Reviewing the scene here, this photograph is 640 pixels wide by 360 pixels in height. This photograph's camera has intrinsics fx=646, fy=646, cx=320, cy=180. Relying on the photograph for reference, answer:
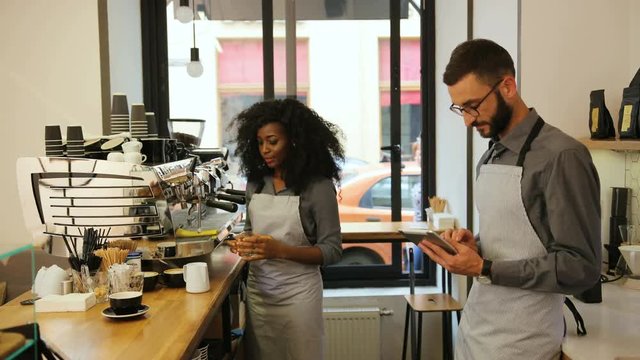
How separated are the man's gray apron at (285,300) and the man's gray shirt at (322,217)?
29mm

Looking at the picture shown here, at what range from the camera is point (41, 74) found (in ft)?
11.1

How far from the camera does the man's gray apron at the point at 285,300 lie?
8.43 feet

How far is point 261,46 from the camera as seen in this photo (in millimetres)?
4398

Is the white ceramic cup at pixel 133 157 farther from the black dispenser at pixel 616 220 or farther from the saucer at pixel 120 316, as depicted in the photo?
the black dispenser at pixel 616 220

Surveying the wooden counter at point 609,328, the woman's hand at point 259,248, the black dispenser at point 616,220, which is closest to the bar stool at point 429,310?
the black dispenser at point 616,220

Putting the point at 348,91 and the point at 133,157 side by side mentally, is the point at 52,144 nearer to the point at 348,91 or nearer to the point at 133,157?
the point at 133,157

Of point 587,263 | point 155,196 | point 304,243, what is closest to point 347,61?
point 304,243

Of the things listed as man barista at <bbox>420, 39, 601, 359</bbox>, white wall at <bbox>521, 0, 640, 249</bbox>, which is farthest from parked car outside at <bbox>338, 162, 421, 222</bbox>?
man barista at <bbox>420, 39, 601, 359</bbox>

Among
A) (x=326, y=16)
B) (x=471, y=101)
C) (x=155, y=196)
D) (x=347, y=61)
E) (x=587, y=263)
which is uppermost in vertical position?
(x=326, y=16)

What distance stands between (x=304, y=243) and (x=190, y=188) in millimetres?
505

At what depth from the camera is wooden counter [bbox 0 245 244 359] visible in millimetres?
1568

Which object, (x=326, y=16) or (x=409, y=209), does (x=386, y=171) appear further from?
(x=326, y=16)

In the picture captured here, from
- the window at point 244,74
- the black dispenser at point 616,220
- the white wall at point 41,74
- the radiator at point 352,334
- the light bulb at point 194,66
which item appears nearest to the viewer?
the black dispenser at point 616,220

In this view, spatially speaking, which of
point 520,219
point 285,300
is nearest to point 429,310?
point 285,300
